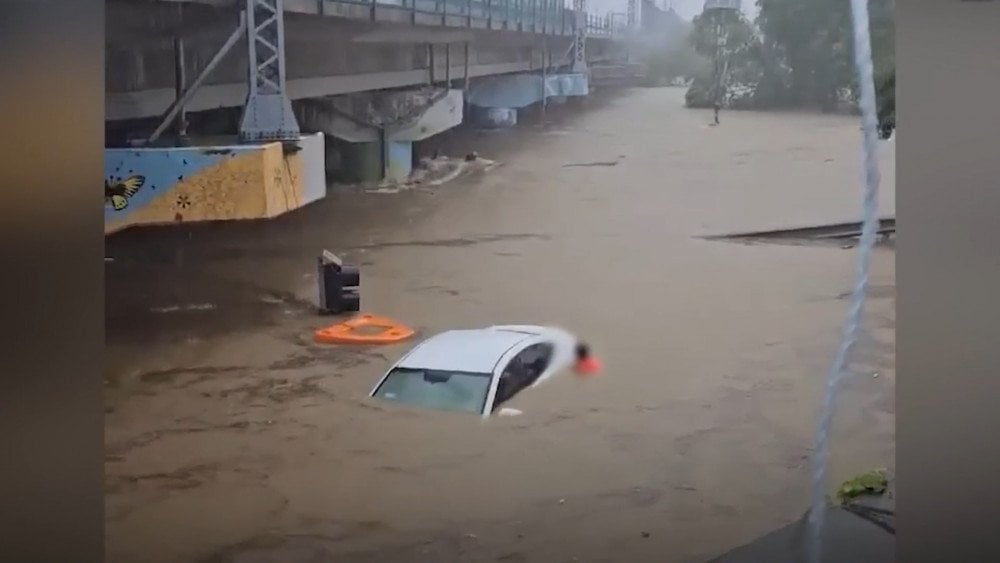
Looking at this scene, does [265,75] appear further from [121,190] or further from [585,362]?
[585,362]

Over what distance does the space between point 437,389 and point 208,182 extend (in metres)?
0.18

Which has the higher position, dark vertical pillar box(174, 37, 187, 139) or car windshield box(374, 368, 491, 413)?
dark vertical pillar box(174, 37, 187, 139)

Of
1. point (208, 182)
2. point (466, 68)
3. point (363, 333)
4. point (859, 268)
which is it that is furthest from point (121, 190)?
point (859, 268)

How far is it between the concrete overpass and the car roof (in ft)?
0.42

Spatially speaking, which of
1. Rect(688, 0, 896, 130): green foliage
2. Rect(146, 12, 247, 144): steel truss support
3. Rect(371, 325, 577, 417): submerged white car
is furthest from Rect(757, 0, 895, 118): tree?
Rect(146, 12, 247, 144): steel truss support

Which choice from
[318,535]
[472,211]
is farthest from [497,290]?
[318,535]

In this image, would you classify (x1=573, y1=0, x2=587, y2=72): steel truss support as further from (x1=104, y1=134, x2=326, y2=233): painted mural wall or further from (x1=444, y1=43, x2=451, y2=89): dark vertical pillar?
(x1=104, y1=134, x2=326, y2=233): painted mural wall

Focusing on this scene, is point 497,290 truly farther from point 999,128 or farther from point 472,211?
point 999,128

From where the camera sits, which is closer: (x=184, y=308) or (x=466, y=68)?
(x=184, y=308)

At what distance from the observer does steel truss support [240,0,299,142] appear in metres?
0.72

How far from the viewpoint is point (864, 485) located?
2.24 ft

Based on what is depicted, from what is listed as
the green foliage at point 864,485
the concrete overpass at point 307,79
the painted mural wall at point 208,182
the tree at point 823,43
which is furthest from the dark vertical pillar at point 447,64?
the green foliage at point 864,485

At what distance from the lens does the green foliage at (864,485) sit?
0.68 m

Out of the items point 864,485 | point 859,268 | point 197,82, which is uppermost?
point 197,82
